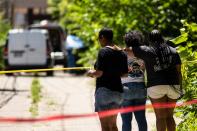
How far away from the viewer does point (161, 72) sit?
343 inches

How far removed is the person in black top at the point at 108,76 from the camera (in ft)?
26.2

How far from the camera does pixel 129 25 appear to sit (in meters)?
16.8

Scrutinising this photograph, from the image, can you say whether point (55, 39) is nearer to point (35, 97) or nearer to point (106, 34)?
point (35, 97)

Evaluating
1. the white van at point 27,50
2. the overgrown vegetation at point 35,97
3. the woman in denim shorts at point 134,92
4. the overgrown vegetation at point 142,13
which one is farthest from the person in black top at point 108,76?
the white van at point 27,50

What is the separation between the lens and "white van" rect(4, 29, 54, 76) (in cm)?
2591

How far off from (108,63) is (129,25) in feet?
29.1

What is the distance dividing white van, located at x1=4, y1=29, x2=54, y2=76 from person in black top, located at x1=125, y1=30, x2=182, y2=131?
1728 centimetres

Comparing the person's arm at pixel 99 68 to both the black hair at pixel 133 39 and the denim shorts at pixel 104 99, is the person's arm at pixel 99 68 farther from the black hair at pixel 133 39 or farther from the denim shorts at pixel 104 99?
the black hair at pixel 133 39

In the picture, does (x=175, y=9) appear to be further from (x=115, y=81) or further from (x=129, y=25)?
(x=115, y=81)

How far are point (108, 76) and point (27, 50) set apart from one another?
18262 millimetres

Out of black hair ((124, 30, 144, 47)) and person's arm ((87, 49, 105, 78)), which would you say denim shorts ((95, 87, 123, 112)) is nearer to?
person's arm ((87, 49, 105, 78))

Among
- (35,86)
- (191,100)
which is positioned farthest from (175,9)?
(191,100)

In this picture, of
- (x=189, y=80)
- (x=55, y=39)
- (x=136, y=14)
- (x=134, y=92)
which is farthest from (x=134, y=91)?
(x=55, y=39)

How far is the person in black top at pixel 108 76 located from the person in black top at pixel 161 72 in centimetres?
61
